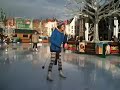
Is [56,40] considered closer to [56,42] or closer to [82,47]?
[56,42]

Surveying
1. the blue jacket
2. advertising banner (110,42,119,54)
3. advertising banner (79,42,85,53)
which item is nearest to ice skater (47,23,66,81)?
the blue jacket

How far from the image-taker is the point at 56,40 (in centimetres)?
965

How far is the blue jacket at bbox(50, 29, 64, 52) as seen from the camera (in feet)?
31.6

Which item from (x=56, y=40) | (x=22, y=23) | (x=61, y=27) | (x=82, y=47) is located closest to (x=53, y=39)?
(x=56, y=40)

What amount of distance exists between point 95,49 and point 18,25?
82.5m

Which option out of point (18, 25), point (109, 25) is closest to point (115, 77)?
point (109, 25)

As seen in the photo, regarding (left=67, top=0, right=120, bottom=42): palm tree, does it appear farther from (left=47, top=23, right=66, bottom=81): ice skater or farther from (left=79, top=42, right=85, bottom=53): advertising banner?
(left=47, top=23, right=66, bottom=81): ice skater

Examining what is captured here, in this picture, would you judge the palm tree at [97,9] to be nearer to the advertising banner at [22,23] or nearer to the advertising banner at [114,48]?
the advertising banner at [114,48]

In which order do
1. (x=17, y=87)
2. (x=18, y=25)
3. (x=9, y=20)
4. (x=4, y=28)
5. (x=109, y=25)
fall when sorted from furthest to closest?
(x=9, y=20) → (x=18, y=25) → (x=4, y=28) → (x=109, y=25) → (x=17, y=87)

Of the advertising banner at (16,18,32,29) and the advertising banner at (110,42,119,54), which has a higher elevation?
the advertising banner at (16,18,32,29)

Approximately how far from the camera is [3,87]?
7.93 m

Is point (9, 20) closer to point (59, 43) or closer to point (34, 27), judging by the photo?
point (34, 27)

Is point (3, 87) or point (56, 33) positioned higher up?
point (56, 33)

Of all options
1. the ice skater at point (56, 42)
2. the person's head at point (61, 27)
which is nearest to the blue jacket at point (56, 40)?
the ice skater at point (56, 42)
